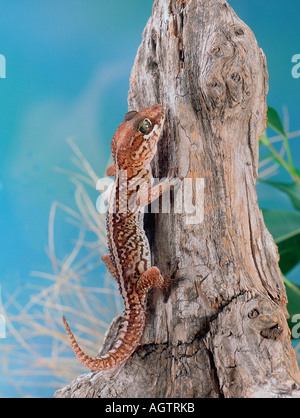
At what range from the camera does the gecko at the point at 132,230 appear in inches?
84.7

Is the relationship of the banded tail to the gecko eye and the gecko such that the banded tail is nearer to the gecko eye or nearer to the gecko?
the gecko

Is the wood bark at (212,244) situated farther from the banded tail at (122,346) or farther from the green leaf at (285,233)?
the green leaf at (285,233)

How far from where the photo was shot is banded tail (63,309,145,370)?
2.08m

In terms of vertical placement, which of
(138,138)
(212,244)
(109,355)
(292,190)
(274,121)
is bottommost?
(109,355)

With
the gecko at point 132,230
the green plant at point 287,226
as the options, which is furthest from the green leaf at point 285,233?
the gecko at point 132,230

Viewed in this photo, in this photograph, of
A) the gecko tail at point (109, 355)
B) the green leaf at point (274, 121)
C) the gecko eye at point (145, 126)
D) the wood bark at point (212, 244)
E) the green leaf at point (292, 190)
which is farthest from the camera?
the green leaf at point (292, 190)

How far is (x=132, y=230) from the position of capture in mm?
2346

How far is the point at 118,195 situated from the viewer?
2.42m

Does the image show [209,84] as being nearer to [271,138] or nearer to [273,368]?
[273,368]

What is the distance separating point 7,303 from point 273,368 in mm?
2588

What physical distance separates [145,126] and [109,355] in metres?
1.26

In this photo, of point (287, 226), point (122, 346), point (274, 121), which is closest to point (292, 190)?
point (287, 226)

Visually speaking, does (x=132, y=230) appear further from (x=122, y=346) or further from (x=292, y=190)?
(x=292, y=190)
